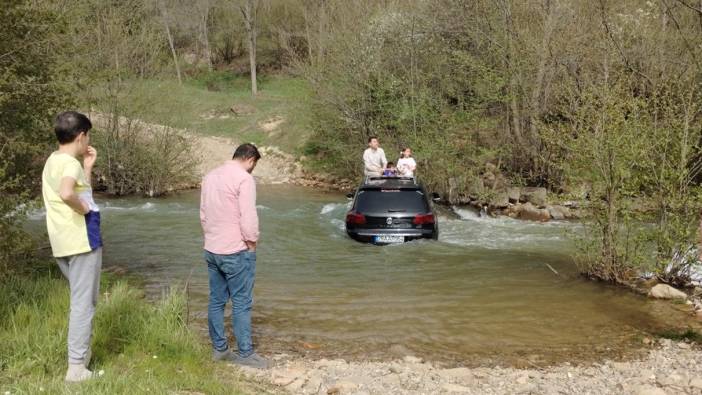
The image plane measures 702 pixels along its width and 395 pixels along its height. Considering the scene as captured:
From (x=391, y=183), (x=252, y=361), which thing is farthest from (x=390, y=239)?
(x=252, y=361)

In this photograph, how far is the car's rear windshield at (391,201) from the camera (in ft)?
39.4

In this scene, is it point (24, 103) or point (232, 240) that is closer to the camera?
point (232, 240)

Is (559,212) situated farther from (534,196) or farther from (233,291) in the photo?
(233,291)

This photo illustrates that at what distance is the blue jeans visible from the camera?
18.5 ft

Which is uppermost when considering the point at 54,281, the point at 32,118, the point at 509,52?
the point at 509,52

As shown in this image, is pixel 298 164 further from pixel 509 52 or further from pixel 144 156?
pixel 509 52

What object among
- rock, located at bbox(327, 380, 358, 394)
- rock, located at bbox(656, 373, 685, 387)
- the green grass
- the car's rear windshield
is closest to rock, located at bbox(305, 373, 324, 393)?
rock, located at bbox(327, 380, 358, 394)

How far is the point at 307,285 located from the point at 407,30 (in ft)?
53.3

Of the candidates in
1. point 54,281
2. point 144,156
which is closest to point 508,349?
point 54,281

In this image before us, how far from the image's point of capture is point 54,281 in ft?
23.3

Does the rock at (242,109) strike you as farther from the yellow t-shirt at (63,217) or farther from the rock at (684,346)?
the yellow t-shirt at (63,217)

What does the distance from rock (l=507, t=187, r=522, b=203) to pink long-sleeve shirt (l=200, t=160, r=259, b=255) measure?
1562 cm

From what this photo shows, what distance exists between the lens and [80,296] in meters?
4.53

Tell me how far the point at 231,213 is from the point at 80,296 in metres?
1.52
